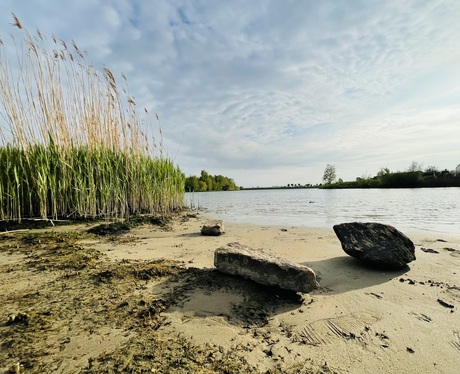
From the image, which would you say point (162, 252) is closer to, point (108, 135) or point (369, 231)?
point (369, 231)

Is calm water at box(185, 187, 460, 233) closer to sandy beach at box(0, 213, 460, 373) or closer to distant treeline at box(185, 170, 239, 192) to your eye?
sandy beach at box(0, 213, 460, 373)

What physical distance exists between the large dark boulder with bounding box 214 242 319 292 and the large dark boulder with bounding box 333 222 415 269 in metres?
1.39

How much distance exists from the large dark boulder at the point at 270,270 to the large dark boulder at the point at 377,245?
1391mm

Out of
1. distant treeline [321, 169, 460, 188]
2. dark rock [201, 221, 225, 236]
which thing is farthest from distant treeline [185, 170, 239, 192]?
dark rock [201, 221, 225, 236]

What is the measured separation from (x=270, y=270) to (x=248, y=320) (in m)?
0.53

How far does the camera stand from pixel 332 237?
5.31m

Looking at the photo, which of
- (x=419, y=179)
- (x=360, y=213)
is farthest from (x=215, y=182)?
(x=360, y=213)

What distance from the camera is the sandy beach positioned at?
4.78 ft

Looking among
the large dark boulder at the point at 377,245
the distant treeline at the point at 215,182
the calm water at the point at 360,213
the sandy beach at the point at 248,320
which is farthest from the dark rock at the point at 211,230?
the distant treeline at the point at 215,182

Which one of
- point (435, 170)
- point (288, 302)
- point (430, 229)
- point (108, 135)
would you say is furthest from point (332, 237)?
point (435, 170)

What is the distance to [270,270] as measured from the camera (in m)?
2.32

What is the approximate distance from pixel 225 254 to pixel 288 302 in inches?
29.9

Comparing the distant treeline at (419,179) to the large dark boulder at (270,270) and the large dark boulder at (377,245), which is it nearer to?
the large dark boulder at (377,245)

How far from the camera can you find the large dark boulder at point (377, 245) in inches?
125
